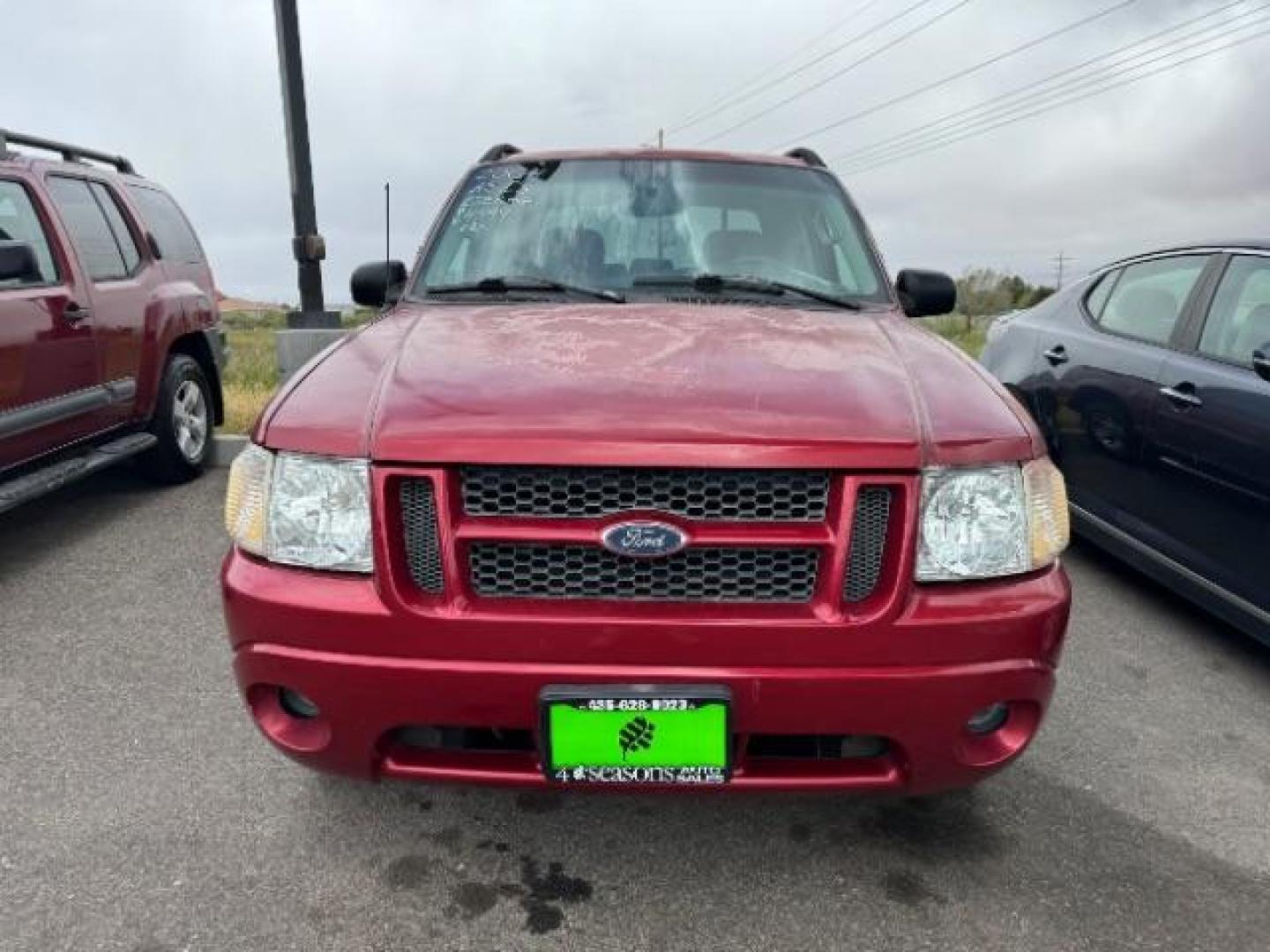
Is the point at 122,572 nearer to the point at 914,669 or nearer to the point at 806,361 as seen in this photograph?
the point at 806,361

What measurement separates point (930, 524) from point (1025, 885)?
0.97 metres

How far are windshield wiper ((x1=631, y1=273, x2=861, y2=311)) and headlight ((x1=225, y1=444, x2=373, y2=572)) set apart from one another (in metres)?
1.30

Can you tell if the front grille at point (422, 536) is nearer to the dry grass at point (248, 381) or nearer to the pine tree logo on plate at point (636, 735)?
the pine tree logo on plate at point (636, 735)

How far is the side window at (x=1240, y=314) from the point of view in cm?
351

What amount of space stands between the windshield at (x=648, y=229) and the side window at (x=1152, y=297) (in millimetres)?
1583

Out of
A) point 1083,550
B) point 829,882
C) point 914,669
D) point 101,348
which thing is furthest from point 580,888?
point 101,348

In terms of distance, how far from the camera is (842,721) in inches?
73.2

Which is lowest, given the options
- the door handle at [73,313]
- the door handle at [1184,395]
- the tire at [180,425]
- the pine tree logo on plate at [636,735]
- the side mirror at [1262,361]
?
the tire at [180,425]

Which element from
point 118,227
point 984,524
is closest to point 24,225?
point 118,227

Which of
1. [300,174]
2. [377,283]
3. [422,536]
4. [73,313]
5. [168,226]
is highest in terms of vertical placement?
[300,174]

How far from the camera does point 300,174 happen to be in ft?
23.8

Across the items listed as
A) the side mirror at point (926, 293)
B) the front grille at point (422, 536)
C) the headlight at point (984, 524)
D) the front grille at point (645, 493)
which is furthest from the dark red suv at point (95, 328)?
the headlight at point (984, 524)

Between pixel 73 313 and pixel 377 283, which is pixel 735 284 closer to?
pixel 377 283

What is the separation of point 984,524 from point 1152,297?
9.37ft
